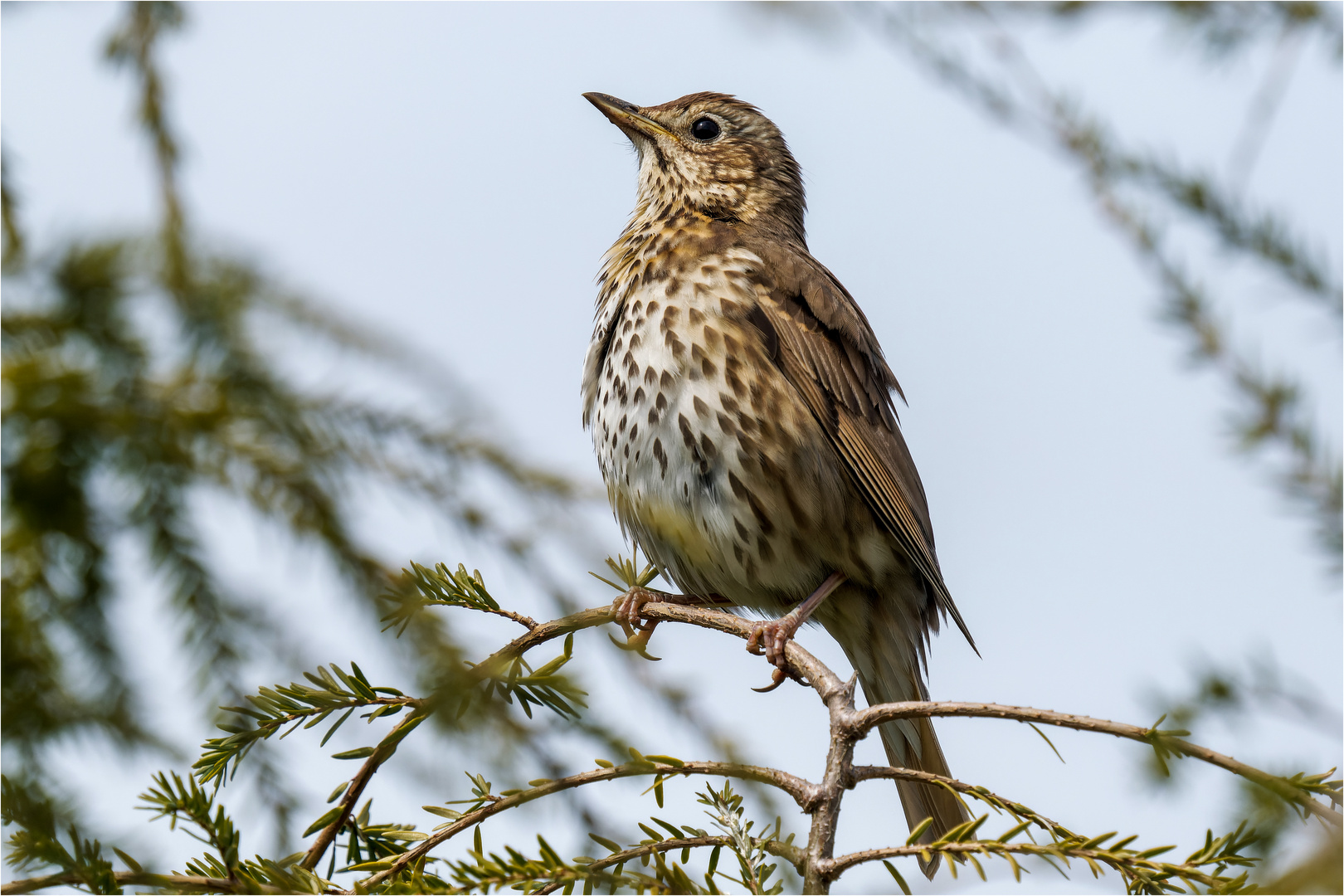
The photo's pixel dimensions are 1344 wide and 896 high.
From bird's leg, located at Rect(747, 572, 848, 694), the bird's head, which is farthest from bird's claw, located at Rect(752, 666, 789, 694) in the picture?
the bird's head

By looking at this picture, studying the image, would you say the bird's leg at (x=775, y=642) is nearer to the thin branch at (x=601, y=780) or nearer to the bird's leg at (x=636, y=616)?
the bird's leg at (x=636, y=616)

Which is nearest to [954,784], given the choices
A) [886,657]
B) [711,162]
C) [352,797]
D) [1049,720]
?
[1049,720]

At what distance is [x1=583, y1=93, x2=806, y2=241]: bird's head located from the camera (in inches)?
187

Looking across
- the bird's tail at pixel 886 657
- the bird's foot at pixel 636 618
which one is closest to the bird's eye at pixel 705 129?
the bird's tail at pixel 886 657

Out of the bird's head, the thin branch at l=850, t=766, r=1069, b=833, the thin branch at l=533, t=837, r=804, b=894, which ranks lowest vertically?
the thin branch at l=533, t=837, r=804, b=894

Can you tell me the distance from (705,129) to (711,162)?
20cm

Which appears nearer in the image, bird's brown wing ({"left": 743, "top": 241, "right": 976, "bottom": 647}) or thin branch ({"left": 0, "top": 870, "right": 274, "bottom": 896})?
thin branch ({"left": 0, "top": 870, "right": 274, "bottom": 896})

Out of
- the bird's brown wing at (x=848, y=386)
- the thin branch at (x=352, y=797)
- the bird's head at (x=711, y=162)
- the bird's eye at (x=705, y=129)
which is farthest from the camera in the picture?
the bird's eye at (x=705, y=129)

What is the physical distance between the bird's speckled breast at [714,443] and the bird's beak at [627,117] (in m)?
1.30

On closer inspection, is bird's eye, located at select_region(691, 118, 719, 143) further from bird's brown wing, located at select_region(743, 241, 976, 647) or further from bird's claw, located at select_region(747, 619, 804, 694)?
bird's claw, located at select_region(747, 619, 804, 694)

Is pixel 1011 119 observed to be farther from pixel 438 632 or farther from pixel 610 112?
pixel 610 112

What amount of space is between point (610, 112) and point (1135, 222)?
3.36m

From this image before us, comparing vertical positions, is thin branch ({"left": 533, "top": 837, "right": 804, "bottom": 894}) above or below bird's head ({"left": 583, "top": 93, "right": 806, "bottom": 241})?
below

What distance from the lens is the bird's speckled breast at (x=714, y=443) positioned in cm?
361
